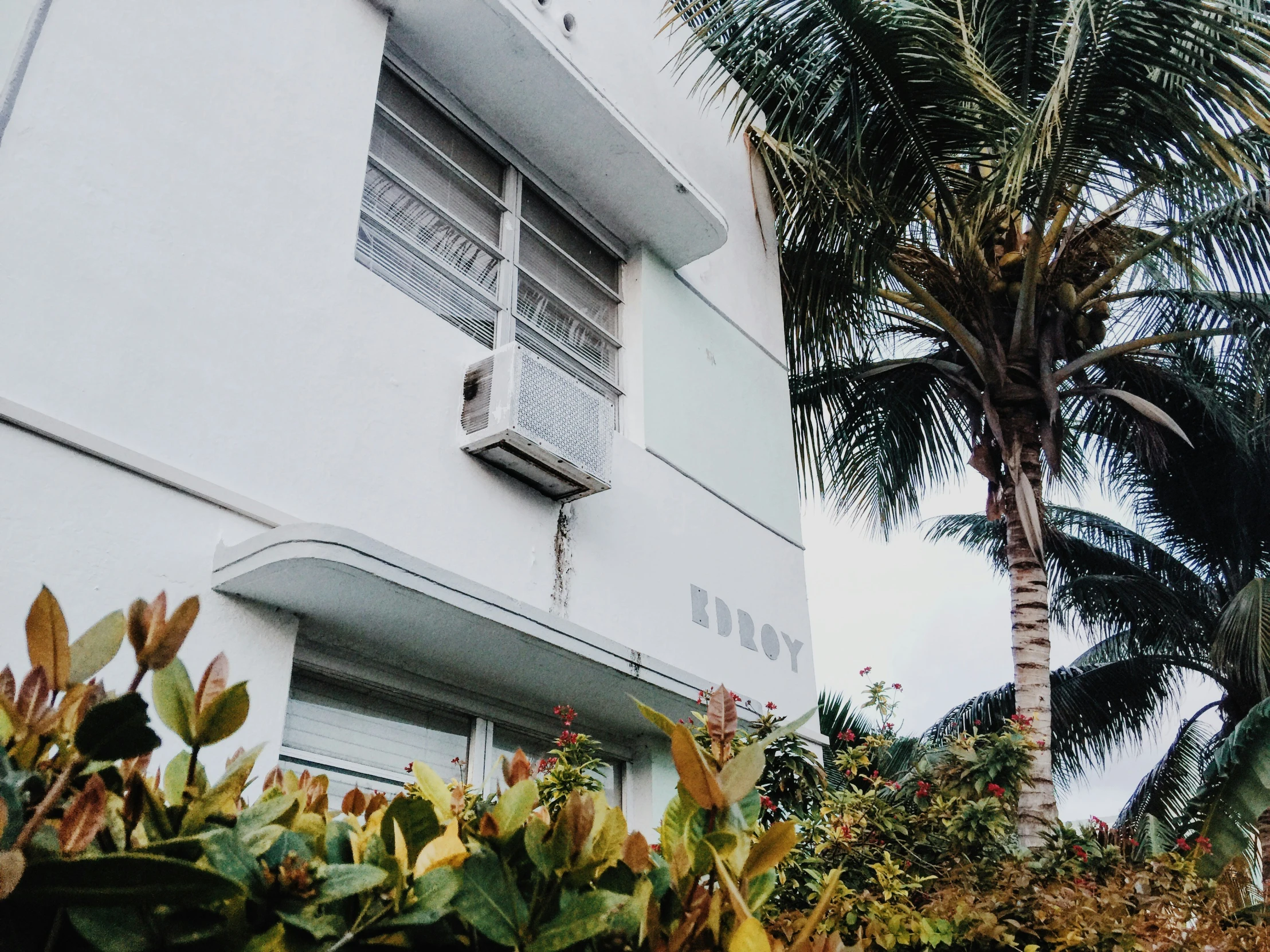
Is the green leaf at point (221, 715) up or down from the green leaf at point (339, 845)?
up

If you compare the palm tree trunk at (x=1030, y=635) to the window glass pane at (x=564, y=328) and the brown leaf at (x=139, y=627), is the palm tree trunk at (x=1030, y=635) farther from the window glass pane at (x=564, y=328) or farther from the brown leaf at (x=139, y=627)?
the brown leaf at (x=139, y=627)

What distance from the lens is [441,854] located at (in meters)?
1.20

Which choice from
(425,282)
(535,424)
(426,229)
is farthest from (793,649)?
(426,229)

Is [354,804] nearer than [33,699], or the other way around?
[33,699]

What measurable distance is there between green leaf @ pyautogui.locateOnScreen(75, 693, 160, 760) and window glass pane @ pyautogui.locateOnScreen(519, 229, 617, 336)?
15.9 feet

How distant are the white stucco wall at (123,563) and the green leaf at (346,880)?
2105mm

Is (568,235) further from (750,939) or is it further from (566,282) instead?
(750,939)

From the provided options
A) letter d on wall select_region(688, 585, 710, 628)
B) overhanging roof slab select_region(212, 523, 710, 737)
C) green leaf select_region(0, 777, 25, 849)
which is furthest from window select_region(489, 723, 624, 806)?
green leaf select_region(0, 777, 25, 849)

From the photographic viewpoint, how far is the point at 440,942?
1.14 metres

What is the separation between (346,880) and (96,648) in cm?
37

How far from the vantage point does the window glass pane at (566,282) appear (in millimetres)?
5801

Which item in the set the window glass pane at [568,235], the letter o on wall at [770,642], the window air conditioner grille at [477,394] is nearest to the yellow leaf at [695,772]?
the window air conditioner grille at [477,394]

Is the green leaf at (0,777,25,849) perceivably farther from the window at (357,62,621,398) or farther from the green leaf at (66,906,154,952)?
the window at (357,62,621,398)

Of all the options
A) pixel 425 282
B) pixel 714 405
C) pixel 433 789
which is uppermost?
pixel 714 405
